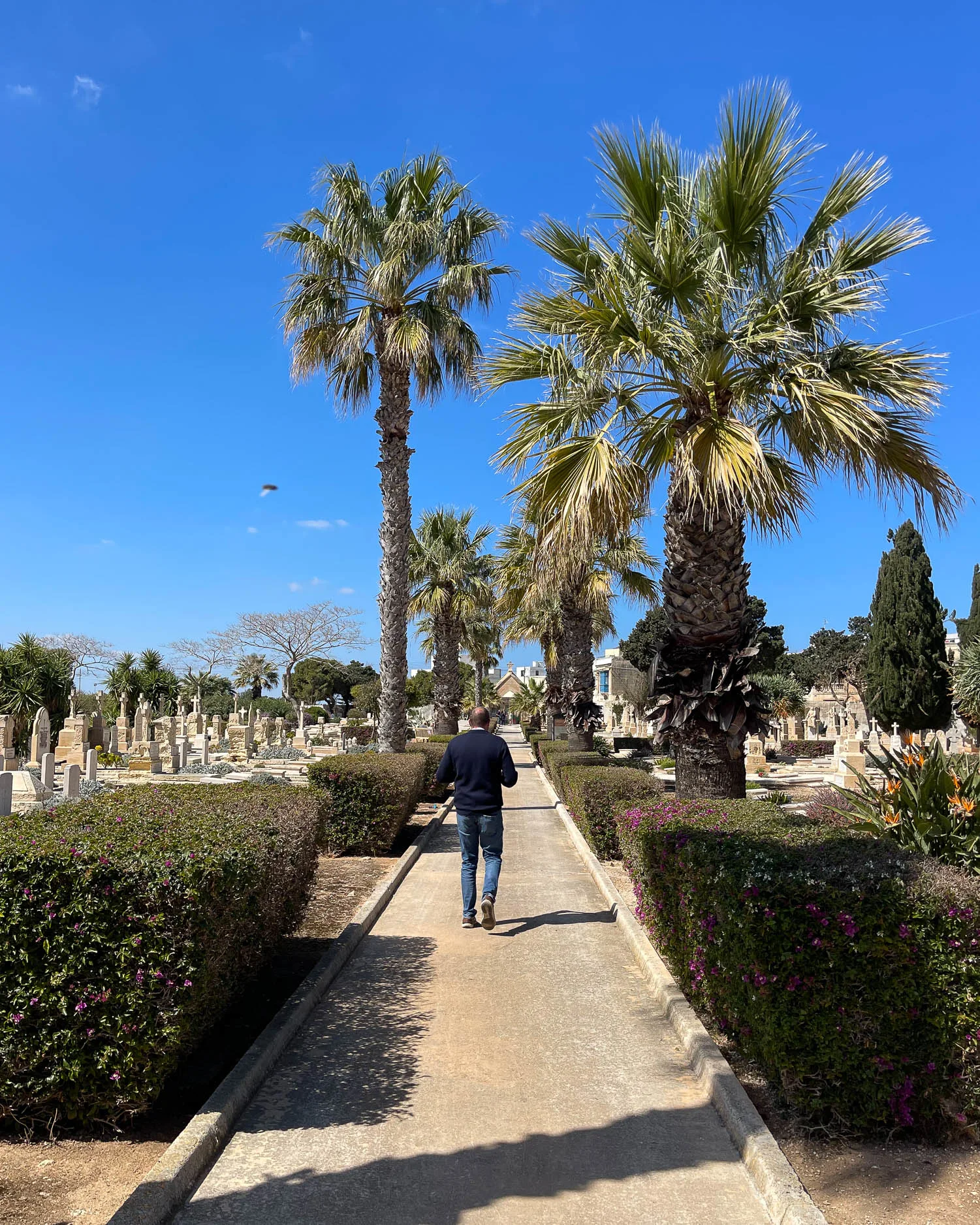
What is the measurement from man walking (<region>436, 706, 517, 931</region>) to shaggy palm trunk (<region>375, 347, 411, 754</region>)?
7.88 m

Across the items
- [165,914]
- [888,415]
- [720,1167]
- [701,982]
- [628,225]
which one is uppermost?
[628,225]

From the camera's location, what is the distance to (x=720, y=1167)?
3559 millimetres

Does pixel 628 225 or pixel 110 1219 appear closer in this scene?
pixel 110 1219

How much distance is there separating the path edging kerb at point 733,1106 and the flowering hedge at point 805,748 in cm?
3754

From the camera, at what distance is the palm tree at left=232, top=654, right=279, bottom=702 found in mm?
72438

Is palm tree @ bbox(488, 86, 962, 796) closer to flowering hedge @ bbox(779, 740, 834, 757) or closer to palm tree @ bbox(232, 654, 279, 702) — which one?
flowering hedge @ bbox(779, 740, 834, 757)

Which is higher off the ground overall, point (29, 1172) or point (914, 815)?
point (914, 815)

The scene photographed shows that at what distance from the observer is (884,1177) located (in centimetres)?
342

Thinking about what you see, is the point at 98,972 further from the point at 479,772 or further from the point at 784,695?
the point at 784,695

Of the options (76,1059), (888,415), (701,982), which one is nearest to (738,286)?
(888,415)

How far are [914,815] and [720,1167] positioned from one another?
2.87 m

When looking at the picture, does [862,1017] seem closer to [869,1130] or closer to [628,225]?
[869,1130]

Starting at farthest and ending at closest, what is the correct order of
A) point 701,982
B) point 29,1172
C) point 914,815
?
point 914,815 → point 701,982 → point 29,1172

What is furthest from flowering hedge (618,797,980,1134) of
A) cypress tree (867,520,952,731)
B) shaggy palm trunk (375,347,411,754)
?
cypress tree (867,520,952,731)
